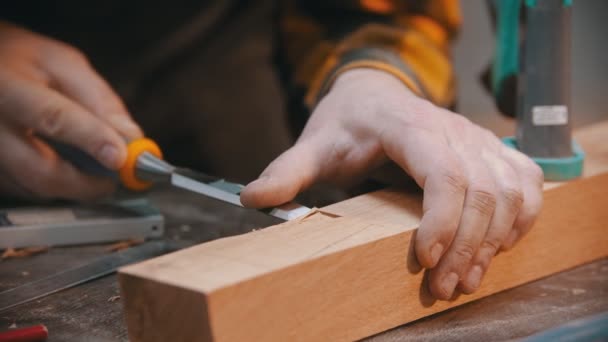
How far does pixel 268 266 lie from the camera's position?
773mm

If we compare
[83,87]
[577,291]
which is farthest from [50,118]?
[577,291]

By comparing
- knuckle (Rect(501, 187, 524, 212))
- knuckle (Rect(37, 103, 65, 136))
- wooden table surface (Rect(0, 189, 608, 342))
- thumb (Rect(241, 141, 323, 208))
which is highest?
knuckle (Rect(37, 103, 65, 136))

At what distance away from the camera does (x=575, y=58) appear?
3094 millimetres

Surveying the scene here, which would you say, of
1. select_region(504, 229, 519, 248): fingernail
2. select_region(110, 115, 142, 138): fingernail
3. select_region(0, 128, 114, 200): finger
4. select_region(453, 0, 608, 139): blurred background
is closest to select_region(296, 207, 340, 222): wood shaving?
select_region(504, 229, 519, 248): fingernail

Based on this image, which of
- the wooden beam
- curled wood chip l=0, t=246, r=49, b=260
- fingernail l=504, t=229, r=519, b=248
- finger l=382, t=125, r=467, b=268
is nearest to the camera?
the wooden beam

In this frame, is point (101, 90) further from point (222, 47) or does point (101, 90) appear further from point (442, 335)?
point (442, 335)

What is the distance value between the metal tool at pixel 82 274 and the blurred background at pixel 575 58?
6.39ft

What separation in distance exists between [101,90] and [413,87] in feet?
1.84

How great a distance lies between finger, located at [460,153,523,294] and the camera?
0.93 meters

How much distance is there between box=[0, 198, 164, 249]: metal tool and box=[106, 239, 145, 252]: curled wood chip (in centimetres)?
1

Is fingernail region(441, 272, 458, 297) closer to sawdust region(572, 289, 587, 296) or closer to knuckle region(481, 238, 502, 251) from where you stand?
knuckle region(481, 238, 502, 251)

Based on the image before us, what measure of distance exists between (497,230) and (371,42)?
2.19 feet

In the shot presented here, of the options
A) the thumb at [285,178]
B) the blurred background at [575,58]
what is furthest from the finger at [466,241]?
the blurred background at [575,58]

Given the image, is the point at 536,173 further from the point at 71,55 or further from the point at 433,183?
the point at 71,55
